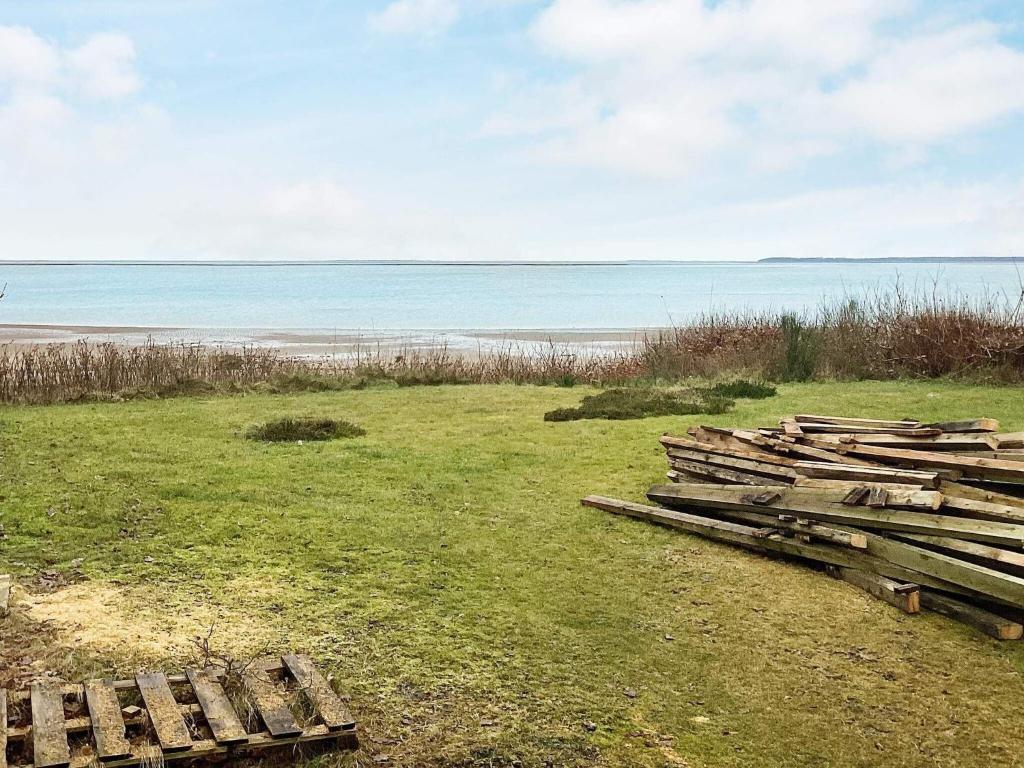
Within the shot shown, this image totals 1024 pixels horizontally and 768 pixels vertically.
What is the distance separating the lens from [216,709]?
4645 millimetres

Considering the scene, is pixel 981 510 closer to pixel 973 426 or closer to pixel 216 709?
pixel 973 426

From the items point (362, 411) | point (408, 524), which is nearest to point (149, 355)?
point (362, 411)

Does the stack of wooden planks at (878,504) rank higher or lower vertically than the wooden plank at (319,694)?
higher

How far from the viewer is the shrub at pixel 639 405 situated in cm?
1423

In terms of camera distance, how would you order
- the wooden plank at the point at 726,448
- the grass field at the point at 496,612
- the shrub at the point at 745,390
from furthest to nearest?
the shrub at the point at 745,390
the wooden plank at the point at 726,448
the grass field at the point at 496,612

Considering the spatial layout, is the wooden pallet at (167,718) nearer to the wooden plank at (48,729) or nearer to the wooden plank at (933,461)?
the wooden plank at (48,729)

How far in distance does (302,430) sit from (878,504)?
7.71m

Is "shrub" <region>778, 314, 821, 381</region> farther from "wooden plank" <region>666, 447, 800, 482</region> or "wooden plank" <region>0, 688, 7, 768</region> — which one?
"wooden plank" <region>0, 688, 7, 768</region>

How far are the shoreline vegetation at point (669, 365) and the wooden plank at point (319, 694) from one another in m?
12.0

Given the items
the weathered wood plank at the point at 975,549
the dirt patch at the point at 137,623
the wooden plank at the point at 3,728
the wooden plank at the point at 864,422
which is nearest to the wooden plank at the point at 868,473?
the weathered wood plank at the point at 975,549

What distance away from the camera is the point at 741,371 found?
19031 millimetres

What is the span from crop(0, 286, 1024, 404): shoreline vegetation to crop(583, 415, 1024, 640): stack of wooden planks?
9.55 meters

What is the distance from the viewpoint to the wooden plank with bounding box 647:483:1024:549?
641 cm

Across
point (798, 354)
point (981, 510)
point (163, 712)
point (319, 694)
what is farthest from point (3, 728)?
point (798, 354)
